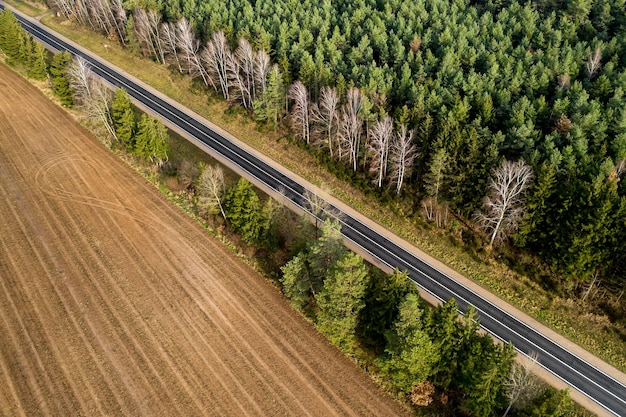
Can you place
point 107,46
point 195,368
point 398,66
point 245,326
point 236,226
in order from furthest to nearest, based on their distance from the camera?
point 107,46
point 398,66
point 236,226
point 245,326
point 195,368

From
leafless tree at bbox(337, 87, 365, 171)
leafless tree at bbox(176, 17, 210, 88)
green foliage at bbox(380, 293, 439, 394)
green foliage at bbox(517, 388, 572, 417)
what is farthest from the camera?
leafless tree at bbox(176, 17, 210, 88)

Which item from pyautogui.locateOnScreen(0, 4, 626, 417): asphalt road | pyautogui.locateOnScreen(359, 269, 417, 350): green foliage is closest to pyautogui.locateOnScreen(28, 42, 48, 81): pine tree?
pyautogui.locateOnScreen(0, 4, 626, 417): asphalt road

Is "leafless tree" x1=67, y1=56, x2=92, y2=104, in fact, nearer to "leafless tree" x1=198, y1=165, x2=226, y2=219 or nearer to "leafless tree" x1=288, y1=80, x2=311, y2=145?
"leafless tree" x1=198, y1=165, x2=226, y2=219

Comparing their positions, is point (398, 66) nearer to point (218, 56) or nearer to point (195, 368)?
point (218, 56)

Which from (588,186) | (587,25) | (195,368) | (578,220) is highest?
(587,25)

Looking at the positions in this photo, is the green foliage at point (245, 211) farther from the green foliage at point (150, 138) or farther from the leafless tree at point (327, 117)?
the leafless tree at point (327, 117)

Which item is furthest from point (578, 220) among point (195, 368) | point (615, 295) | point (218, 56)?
point (218, 56)

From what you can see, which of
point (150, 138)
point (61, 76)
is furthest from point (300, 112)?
point (61, 76)
